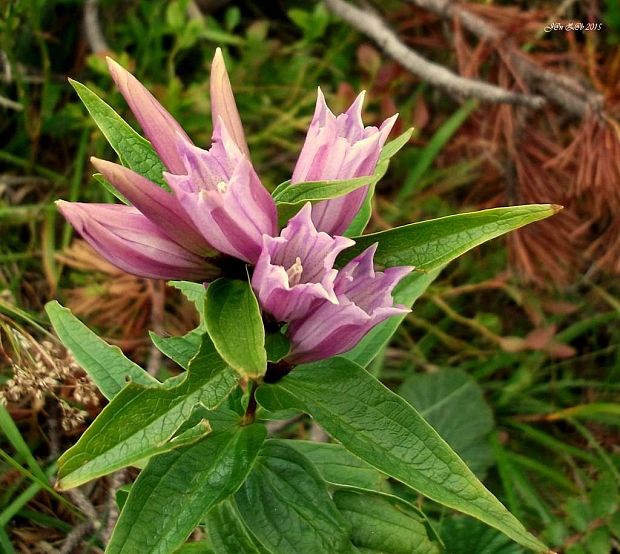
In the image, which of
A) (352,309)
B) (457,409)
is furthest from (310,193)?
(457,409)

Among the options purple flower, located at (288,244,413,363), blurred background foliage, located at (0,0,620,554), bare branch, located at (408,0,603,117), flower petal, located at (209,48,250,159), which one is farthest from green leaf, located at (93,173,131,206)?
bare branch, located at (408,0,603,117)

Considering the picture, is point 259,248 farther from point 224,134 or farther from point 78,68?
point 78,68

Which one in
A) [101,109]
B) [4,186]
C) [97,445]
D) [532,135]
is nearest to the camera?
[97,445]

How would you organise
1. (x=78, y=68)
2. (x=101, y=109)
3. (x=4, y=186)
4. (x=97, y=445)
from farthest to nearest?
(x=78, y=68) → (x=4, y=186) → (x=101, y=109) → (x=97, y=445)

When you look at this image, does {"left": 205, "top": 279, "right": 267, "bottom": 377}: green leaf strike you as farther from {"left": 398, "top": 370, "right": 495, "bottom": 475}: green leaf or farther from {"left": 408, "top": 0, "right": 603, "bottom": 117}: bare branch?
{"left": 408, "top": 0, "right": 603, "bottom": 117}: bare branch

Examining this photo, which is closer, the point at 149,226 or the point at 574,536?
the point at 149,226

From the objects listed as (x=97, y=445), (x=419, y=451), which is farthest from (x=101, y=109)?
(x=419, y=451)

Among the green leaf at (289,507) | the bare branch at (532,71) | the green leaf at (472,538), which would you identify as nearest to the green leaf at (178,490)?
the green leaf at (289,507)
